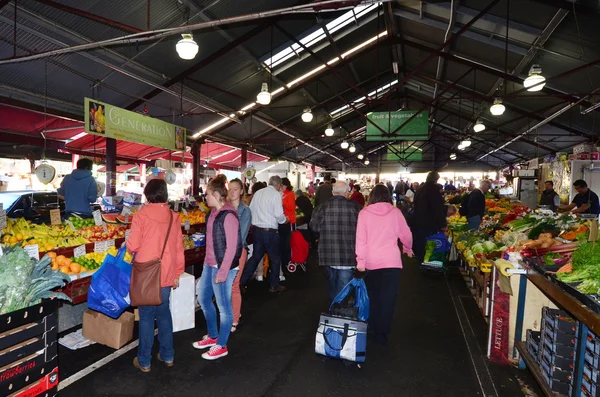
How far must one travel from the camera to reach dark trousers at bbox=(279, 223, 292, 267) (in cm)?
618

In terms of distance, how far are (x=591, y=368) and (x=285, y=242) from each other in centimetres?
462

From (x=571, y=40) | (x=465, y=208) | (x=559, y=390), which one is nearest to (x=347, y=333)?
(x=559, y=390)

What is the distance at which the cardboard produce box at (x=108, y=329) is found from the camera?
3.54 m

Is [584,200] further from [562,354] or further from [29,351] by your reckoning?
[29,351]

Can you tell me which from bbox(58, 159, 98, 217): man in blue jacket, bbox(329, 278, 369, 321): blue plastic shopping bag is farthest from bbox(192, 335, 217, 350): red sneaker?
bbox(58, 159, 98, 217): man in blue jacket

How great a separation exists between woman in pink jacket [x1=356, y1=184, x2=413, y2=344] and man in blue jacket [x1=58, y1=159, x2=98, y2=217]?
425 cm

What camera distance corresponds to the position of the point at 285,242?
20.8ft

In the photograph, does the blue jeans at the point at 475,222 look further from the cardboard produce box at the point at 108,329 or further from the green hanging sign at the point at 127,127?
the green hanging sign at the point at 127,127

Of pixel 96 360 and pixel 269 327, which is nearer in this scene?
pixel 96 360

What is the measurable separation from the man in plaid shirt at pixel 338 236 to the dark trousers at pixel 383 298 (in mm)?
281

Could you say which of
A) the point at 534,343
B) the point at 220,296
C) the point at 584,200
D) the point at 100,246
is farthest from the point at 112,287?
the point at 584,200

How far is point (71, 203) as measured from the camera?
5516mm

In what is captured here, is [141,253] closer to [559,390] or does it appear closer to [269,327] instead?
[269,327]

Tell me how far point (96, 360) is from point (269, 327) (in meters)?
1.76
